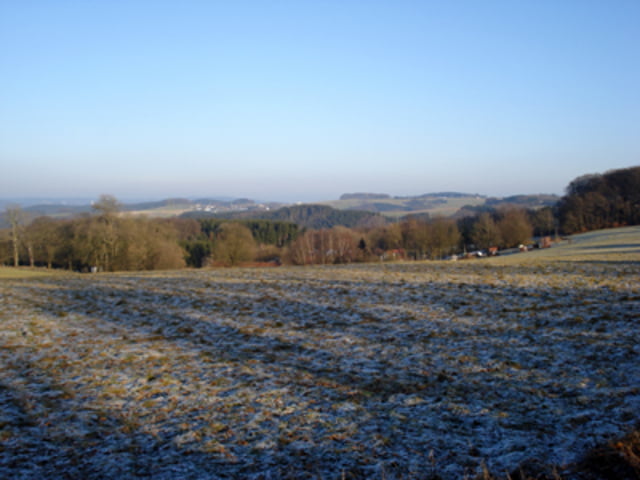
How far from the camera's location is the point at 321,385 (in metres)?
7.55

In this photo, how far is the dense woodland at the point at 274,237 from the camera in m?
47.4

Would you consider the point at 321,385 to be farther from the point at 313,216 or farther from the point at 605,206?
the point at 313,216

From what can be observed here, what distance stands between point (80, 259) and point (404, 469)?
53.2 meters

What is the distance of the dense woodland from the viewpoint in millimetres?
47406

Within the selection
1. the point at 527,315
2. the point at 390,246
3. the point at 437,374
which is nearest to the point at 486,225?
the point at 390,246

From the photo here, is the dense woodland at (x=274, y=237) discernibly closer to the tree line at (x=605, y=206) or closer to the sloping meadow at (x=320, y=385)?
the tree line at (x=605, y=206)

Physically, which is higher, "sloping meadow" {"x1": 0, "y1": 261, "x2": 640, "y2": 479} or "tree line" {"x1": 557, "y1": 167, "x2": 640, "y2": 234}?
"tree line" {"x1": 557, "y1": 167, "x2": 640, "y2": 234}

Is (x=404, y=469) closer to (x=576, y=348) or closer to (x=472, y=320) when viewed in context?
(x=576, y=348)

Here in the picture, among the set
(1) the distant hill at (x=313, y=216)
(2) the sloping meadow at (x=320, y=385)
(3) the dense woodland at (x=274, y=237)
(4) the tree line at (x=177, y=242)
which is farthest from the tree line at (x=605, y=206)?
(1) the distant hill at (x=313, y=216)

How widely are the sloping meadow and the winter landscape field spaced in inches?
1.3

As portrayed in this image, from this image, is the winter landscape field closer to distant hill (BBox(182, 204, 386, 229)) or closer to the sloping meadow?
the sloping meadow

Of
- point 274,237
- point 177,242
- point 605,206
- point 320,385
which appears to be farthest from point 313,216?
point 320,385

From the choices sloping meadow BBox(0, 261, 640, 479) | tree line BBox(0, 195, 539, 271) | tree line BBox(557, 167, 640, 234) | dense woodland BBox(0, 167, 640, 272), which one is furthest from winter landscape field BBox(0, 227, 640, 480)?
tree line BBox(557, 167, 640, 234)

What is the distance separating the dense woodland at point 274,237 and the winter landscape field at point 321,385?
34998 mm
